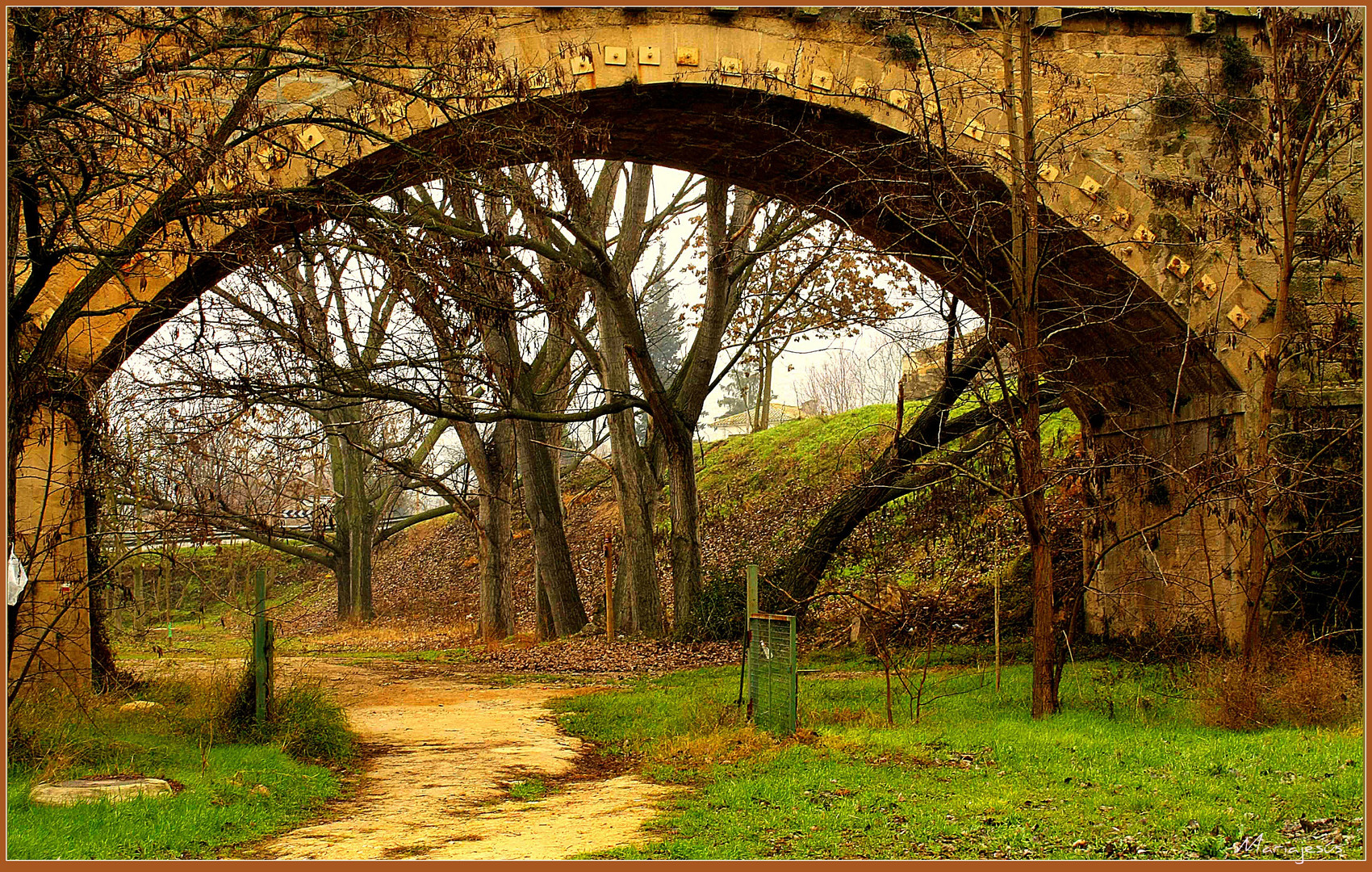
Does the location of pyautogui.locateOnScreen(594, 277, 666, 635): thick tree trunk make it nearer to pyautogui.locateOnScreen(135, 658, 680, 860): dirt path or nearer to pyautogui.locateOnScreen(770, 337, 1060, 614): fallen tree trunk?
pyautogui.locateOnScreen(770, 337, 1060, 614): fallen tree trunk

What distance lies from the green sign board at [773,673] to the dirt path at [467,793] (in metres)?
1.27

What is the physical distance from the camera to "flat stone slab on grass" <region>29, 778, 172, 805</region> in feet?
18.4

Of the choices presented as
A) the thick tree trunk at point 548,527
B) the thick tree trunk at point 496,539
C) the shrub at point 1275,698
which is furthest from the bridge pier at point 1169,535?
the thick tree trunk at point 496,539

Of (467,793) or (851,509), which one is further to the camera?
(851,509)

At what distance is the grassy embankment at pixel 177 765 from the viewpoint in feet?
17.2

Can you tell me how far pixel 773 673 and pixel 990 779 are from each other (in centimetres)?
192

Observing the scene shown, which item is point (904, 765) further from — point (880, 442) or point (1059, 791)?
point (880, 442)

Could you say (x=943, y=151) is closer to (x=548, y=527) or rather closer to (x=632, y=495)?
(x=632, y=495)

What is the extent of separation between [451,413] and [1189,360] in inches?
258

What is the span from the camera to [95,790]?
227 inches

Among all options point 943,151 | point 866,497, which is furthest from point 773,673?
point 866,497

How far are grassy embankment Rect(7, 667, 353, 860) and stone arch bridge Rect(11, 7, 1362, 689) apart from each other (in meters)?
1.07

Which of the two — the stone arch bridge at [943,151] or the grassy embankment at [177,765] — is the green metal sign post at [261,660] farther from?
the stone arch bridge at [943,151]

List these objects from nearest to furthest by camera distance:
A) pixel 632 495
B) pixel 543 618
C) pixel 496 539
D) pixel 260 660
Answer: pixel 260 660
pixel 632 495
pixel 543 618
pixel 496 539
